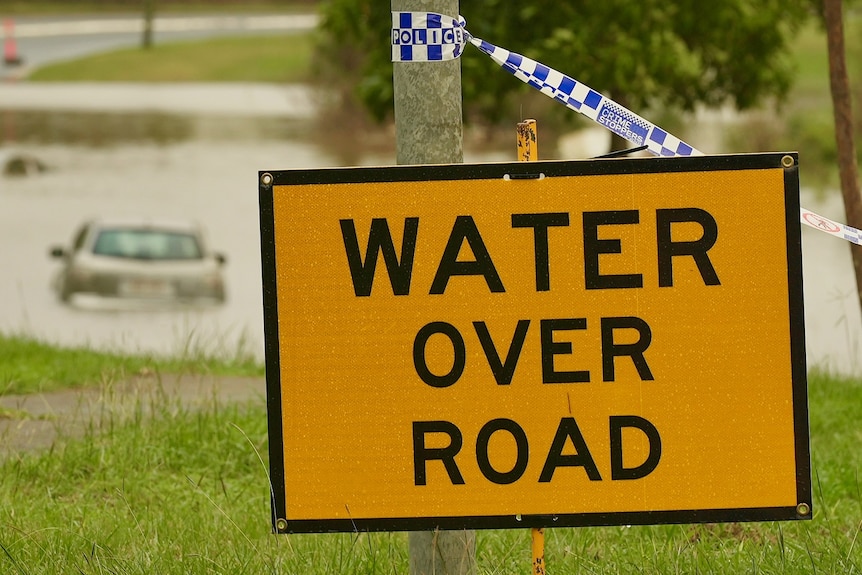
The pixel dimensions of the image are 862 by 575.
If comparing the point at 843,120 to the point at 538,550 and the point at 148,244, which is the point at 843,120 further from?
the point at 148,244

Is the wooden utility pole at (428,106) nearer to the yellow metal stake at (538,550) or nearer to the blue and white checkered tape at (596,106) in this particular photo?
the blue and white checkered tape at (596,106)

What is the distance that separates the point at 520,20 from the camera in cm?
1398

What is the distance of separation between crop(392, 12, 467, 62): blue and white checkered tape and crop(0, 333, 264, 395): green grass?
4.17 metres

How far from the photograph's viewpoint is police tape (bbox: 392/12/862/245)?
3531 millimetres

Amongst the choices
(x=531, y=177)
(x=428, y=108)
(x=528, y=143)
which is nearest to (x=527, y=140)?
(x=528, y=143)

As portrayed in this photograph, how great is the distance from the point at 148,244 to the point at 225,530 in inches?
532

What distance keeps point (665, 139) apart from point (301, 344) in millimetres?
1200

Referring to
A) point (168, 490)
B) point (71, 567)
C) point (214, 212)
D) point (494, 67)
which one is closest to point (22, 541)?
point (71, 567)

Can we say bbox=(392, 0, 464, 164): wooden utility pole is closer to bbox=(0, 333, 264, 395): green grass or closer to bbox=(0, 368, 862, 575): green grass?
bbox=(0, 368, 862, 575): green grass

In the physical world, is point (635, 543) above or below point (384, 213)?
below

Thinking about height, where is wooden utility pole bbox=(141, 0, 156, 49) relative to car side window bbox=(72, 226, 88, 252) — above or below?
→ above

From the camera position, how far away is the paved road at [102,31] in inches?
2488

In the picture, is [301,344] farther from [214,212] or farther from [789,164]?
[214,212]

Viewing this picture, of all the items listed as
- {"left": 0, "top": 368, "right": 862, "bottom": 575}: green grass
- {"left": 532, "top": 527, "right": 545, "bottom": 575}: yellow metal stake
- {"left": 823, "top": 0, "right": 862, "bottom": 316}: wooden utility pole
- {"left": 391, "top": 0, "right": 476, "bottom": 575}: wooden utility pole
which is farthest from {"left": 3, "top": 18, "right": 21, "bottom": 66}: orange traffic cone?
{"left": 532, "top": 527, "right": 545, "bottom": 575}: yellow metal stake
